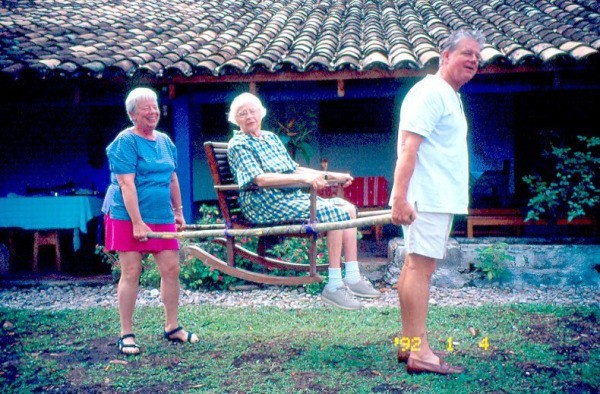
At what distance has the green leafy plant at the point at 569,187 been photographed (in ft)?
18.3

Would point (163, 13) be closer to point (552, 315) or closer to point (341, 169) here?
point (341, 169)

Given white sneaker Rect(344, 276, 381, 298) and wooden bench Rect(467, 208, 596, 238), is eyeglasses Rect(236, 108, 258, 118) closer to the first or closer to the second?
white sneaker Rect(344, 276, 381, 298)

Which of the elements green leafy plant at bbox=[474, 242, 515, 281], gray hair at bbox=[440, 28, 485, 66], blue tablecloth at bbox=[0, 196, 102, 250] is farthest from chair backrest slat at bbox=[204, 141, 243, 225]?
blue tablecloth at bbox=[0, 196, 102, 250]

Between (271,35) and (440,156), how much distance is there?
4.97m

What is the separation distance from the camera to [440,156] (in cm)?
269

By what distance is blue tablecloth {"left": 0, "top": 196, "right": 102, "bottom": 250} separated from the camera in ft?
22.1

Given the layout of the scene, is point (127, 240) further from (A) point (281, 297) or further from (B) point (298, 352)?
(A) point (281, 297)

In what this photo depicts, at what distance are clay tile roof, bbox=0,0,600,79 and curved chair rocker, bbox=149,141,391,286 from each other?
101 inches

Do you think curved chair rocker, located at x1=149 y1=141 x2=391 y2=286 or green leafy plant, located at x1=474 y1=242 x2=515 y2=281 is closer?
curved chair rocker, located at x1=149 y1=141 x2=391 y2=286

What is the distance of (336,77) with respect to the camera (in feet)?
18.7

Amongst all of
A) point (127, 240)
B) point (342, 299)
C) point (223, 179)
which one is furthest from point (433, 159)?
point (127, 240)

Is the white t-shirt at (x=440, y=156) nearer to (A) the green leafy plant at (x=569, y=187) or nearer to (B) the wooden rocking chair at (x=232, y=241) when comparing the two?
(B) the wooden rocking chair at (x=232, y=241)

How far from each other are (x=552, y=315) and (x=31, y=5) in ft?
28.1

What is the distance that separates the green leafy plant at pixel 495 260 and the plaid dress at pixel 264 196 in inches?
112
